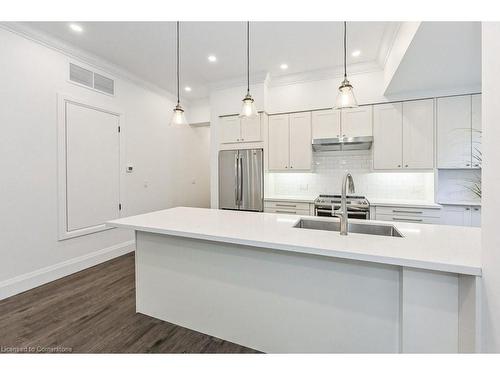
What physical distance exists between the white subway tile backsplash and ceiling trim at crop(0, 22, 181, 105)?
111 inches

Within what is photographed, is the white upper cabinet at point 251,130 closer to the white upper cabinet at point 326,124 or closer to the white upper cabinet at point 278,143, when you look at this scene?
the white upper cabinet at point 278,143

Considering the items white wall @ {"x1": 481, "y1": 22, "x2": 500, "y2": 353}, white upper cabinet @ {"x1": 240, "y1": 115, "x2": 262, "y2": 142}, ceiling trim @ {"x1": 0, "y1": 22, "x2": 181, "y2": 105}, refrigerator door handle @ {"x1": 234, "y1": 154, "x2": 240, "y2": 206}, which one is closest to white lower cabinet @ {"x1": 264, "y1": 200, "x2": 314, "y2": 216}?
refrigerator door handle @ {"x1": 234, "y1": 154, "x2": 240, "y2": 206}

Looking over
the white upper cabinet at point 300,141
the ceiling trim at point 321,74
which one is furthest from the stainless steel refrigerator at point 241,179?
the ceiling trim at point 321,74

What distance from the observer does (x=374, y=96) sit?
3.46 m

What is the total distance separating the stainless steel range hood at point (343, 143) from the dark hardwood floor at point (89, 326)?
302 centimetres

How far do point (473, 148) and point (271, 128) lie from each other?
2.89m

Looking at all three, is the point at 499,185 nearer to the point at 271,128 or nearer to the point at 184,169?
the point at 271,128

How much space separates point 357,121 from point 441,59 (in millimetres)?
1267

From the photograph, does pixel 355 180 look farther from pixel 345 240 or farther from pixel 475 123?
pixel 345 240

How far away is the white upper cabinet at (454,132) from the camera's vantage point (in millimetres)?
3062

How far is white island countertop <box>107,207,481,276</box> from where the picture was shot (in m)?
1.08

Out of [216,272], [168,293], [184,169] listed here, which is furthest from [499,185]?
[184,169]

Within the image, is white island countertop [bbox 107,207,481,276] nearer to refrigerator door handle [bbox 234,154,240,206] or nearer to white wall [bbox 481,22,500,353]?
white wall [bbox 481,22,500,353]

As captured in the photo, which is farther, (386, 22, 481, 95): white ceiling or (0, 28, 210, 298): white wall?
(0, 28, 210, 298): white wall
